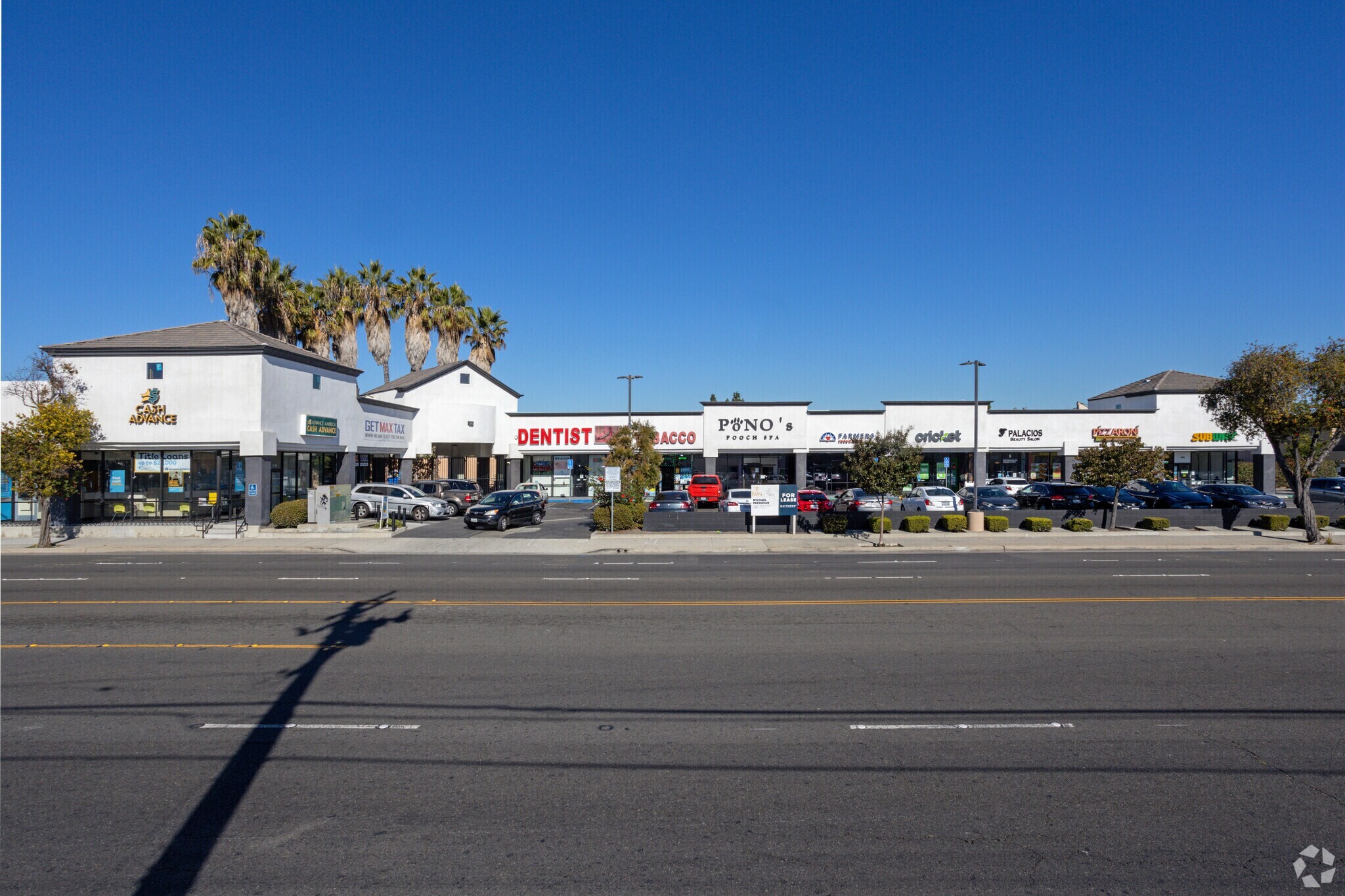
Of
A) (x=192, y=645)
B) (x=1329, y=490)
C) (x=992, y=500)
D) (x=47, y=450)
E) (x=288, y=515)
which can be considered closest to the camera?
(x=192, y=645)

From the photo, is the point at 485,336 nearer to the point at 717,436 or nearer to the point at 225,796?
the point at 717,436

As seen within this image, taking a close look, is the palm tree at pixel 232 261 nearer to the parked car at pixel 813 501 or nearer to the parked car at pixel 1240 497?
the parked car at pixel 813 501

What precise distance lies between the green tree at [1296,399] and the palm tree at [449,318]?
4528 cm

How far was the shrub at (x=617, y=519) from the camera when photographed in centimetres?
3222

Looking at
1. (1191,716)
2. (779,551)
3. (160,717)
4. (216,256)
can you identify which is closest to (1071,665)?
(1191,716)

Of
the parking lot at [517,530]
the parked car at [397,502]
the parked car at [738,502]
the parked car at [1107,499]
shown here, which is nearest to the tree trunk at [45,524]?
the parked car at [397,502]

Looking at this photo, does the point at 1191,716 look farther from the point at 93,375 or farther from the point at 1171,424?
the point at 1171,424

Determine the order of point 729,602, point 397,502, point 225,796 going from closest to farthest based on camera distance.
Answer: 1. point 225,796
2. point 729,602
3. point 397,502

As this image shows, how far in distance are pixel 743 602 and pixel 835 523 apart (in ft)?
53.8

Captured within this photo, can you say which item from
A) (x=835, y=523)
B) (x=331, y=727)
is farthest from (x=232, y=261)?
(x=331, y=727)

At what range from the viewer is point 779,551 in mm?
26094

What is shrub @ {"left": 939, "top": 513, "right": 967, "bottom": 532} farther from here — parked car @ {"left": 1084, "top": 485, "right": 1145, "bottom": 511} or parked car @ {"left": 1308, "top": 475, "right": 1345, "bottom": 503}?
parked car @ {"left": 1308, "top": 475, "right": 1345, "bottom": 503}

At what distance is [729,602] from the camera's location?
15297mm

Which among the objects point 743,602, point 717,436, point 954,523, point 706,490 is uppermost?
point 717,436
